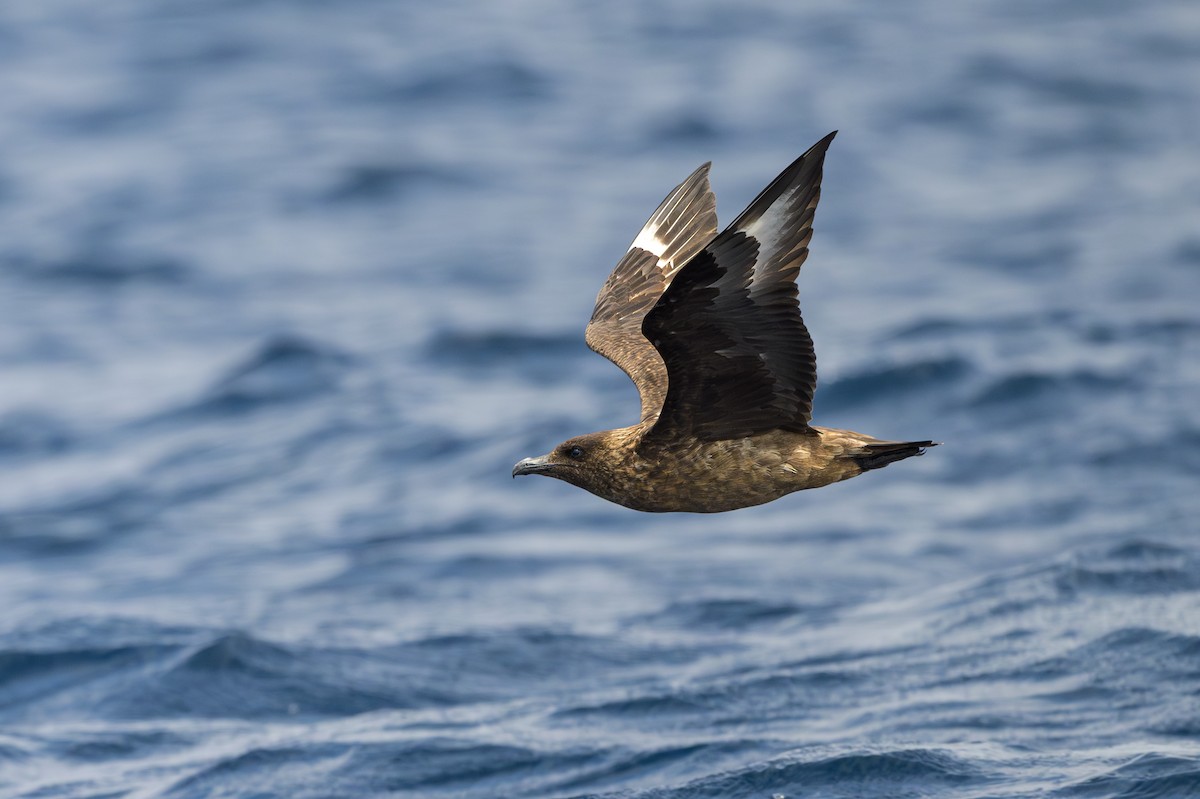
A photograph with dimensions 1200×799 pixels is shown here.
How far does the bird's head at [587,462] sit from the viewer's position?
772 cm

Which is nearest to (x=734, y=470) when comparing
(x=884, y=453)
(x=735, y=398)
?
(x=735, y=398)

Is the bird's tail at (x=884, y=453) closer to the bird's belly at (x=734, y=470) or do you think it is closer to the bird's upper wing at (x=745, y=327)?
the bird's belly at (x=734, y=470)

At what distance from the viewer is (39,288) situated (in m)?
20.6

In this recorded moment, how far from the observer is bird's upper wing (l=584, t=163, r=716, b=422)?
9.20 m

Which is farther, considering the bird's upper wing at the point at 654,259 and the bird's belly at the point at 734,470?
the bird's upper wing at the point at 654,259

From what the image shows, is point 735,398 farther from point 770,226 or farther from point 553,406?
point 553,406

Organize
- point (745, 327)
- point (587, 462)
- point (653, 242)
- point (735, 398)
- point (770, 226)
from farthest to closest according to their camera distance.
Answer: point (653, 242)
point (587, 462)
point (735, 398)
point (745, 327)
point (770, 226)

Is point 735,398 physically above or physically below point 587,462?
above

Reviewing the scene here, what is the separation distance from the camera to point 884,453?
7.55 metres

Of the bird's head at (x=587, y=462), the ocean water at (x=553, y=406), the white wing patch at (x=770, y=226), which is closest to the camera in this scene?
the white wing patch at (x=770, y=226)

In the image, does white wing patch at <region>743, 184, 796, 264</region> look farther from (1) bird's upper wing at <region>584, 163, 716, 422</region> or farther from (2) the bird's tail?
(1) bird's upper wing at <region>584, 163, 716, 422</region>

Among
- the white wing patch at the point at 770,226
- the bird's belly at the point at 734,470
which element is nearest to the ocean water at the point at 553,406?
the bird's belly at the point at 734,470

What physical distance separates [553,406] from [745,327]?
10327 millimetres

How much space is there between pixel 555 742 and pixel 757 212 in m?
5.58
